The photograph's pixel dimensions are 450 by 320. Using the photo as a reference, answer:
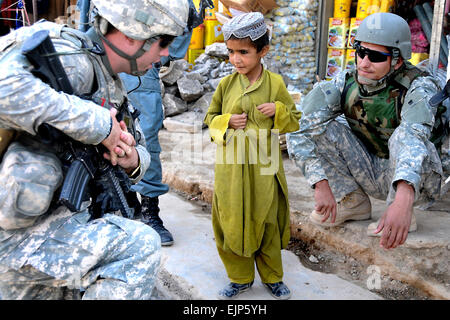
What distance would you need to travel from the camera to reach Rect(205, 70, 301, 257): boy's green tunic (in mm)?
2406

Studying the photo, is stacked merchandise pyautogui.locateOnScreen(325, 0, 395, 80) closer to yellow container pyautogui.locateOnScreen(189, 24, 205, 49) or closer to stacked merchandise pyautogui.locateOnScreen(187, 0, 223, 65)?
stacked merchandise pyautogui.locateOnScreen(187, 0, 223, 65)

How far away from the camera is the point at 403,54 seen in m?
2.63

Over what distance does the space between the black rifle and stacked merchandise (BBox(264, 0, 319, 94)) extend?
15.5ft

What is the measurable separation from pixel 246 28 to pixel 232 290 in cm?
142

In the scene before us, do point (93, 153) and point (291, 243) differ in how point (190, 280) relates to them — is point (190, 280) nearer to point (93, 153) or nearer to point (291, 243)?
point (291, 243)

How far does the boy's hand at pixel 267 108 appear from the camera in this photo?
7.90 feet

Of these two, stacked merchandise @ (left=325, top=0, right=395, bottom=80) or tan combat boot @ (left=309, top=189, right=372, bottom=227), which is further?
stacked merchandise @ (left=325, top=0, right=395, bottom=80)

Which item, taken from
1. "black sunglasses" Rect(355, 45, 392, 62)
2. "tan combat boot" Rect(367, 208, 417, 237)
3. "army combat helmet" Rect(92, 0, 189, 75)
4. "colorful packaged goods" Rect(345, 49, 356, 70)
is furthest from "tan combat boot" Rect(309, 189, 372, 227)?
"colorful packaged goods" Rect(345, 49, 356, 70)

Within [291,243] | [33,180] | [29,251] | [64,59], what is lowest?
[291,243]

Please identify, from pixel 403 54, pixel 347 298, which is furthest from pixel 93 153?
pixel 403 54

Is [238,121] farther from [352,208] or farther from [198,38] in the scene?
[198,38]

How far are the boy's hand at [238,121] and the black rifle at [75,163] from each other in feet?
2.34

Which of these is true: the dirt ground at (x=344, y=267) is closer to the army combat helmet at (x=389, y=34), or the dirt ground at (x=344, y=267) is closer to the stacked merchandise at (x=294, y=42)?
the army combat helmet at (x=389, y=34)

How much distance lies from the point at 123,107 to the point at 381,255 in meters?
1.80
